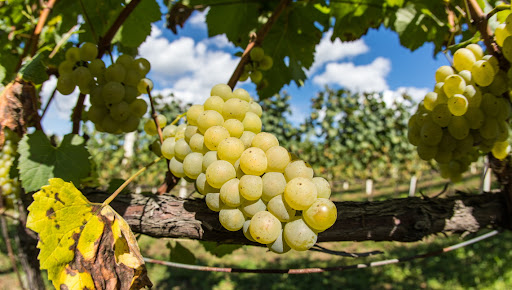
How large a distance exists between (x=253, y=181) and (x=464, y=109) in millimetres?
664

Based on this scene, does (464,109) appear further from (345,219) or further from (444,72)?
(345,219)

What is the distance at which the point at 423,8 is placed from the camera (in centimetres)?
138

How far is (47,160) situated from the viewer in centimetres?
95

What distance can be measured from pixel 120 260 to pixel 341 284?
475cm

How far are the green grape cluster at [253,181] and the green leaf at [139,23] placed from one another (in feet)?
2.38

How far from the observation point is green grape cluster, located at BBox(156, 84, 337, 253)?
66 cm

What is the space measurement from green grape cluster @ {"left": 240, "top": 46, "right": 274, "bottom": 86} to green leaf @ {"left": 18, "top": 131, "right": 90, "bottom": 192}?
2.04ft

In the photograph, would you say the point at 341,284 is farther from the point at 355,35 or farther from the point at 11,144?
the point at 11,144

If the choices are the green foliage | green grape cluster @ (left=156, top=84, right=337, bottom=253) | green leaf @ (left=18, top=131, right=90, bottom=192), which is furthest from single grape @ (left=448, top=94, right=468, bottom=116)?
the green foliage

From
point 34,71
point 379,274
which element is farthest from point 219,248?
point 379,274

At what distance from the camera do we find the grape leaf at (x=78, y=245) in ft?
2.27

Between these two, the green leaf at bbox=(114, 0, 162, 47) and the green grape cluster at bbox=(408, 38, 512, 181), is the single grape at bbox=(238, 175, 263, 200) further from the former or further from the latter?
the green leaf at bbox=(114, 0, 162, 47)

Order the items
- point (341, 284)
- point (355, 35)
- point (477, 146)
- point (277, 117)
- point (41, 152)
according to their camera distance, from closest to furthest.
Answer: point (41, 152) → point (477, 146) → point (355, 35) → point (341, 284) → point (277, 117)

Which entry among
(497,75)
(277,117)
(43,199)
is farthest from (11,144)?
(277,117)
